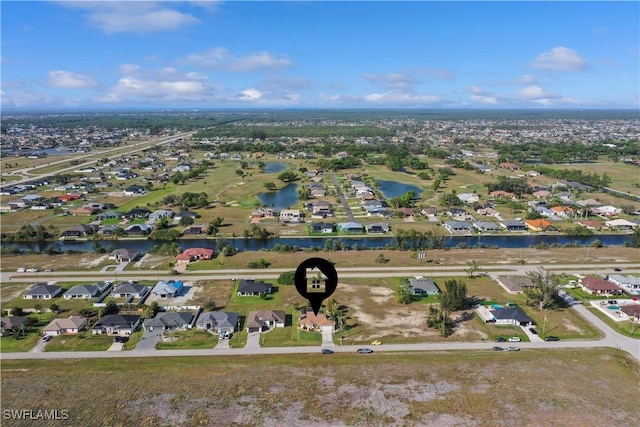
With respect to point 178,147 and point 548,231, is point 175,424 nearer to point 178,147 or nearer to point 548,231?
point 548,231

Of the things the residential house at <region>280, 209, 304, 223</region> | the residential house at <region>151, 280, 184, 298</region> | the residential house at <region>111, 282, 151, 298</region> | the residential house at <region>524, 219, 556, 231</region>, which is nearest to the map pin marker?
the residential house at <region>151, 280, 184, 298</region>

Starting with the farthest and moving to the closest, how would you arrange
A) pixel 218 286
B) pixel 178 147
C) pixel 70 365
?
Answer: 1. pixel 178 147
2. pixel 218 286
3. pixel 70 365

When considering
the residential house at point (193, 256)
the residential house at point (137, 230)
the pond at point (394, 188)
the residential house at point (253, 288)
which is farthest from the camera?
the pond at point (394, 188)

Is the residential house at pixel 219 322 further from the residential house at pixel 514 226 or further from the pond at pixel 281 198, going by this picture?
the residential house at pixel 514 226

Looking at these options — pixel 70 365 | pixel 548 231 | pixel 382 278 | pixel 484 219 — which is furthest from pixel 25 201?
pixel 548 231

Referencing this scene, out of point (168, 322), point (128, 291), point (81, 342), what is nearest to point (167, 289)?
point (128, 291)

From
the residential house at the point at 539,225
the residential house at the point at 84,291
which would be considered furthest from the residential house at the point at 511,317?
the residential house at the point at 84,291
